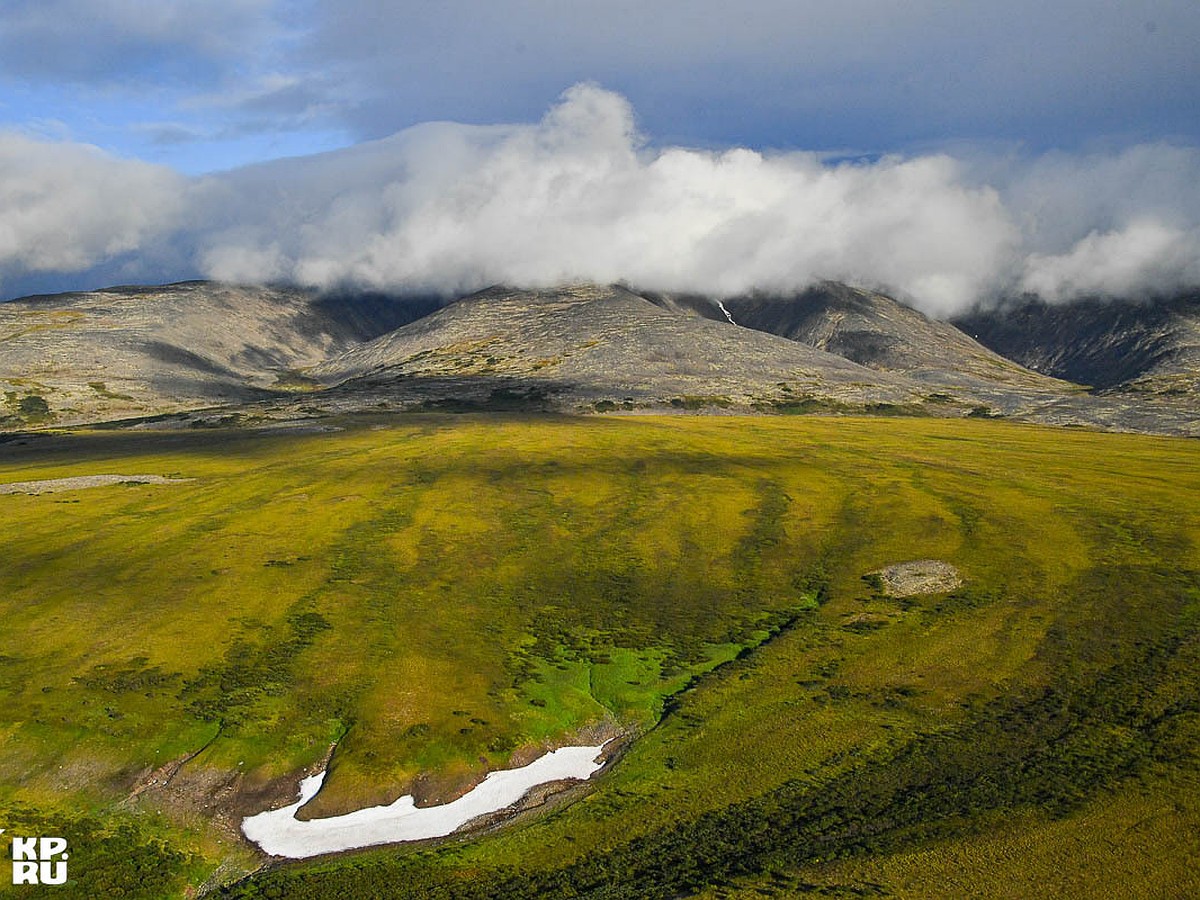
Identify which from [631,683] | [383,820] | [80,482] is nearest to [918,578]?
[631,683]

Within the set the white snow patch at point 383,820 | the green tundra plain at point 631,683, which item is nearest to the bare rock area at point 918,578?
the green tundra plain at point 631,683

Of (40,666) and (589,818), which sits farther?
(40,666)

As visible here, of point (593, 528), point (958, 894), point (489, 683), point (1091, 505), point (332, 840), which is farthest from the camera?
point (1091, 505)

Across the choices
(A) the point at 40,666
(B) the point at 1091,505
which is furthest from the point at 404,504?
(B) the point at 1091,505

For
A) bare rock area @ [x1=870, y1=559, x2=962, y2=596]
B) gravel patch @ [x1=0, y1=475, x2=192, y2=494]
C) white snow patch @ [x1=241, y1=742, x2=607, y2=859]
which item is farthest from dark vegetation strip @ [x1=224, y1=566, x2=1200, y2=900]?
gravel patch @ [x1=0, y1=475, x2=192, y2=494]

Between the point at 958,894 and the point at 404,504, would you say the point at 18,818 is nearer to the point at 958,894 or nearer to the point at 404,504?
the point at 958,894

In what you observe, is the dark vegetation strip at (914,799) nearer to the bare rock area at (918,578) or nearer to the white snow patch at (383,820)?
the white snow patch at (383,820)
